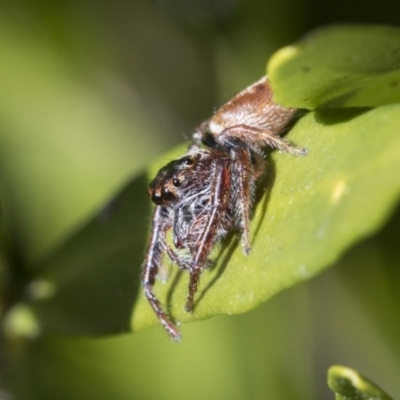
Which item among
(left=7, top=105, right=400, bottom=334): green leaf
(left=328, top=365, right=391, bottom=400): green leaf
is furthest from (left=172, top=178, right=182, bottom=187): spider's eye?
(left=328, top=365, right=391, bottom=400): green leaf

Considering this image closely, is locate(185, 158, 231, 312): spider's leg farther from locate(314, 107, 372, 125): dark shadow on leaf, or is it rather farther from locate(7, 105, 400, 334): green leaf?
locate(314, 107, 372, 125): dark shadow on leaf

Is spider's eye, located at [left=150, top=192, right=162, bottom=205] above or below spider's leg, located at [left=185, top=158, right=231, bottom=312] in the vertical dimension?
above

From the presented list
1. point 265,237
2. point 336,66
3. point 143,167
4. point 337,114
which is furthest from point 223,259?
point 143,167

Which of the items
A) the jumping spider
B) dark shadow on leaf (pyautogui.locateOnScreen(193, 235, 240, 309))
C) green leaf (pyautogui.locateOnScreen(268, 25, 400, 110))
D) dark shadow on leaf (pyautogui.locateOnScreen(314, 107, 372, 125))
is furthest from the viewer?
the jumping spider

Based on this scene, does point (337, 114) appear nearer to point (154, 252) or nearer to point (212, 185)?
point (212, 185)

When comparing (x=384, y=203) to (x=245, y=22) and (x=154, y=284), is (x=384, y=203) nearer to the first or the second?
(x=154, y=284)
